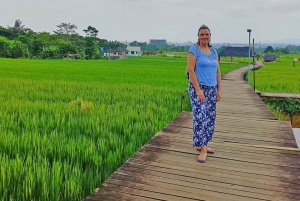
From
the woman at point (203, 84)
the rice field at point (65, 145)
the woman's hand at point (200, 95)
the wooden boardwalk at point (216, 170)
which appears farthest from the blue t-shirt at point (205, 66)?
the rice field at point (65, 145)

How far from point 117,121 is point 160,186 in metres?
2.25

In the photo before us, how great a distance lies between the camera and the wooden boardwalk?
2.26 m

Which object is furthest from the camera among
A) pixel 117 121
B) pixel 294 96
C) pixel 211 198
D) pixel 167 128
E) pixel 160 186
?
pixel 294 96

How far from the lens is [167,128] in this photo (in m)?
4.26

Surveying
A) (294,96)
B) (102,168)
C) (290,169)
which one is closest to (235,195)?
(290,169)

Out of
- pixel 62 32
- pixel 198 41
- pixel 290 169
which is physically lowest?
pixel 290 169

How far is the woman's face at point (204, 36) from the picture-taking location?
2.97 metres

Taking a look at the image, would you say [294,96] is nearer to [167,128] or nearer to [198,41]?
[167,128]

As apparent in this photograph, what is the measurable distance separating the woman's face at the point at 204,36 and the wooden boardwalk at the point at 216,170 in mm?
1081

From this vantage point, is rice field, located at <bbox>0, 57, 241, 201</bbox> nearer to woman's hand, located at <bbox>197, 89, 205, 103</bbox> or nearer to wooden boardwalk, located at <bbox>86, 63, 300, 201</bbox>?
wooden boardwalk, located at <bbox>86, 63, 300, 201</bbox>

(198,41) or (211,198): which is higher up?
(198,41)

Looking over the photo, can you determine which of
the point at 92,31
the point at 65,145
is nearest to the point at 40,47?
the point at 92,31

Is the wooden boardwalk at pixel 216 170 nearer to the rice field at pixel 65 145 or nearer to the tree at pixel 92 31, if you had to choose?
the rice field at pixel 65 145

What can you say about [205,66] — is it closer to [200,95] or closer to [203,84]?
[203,84]
